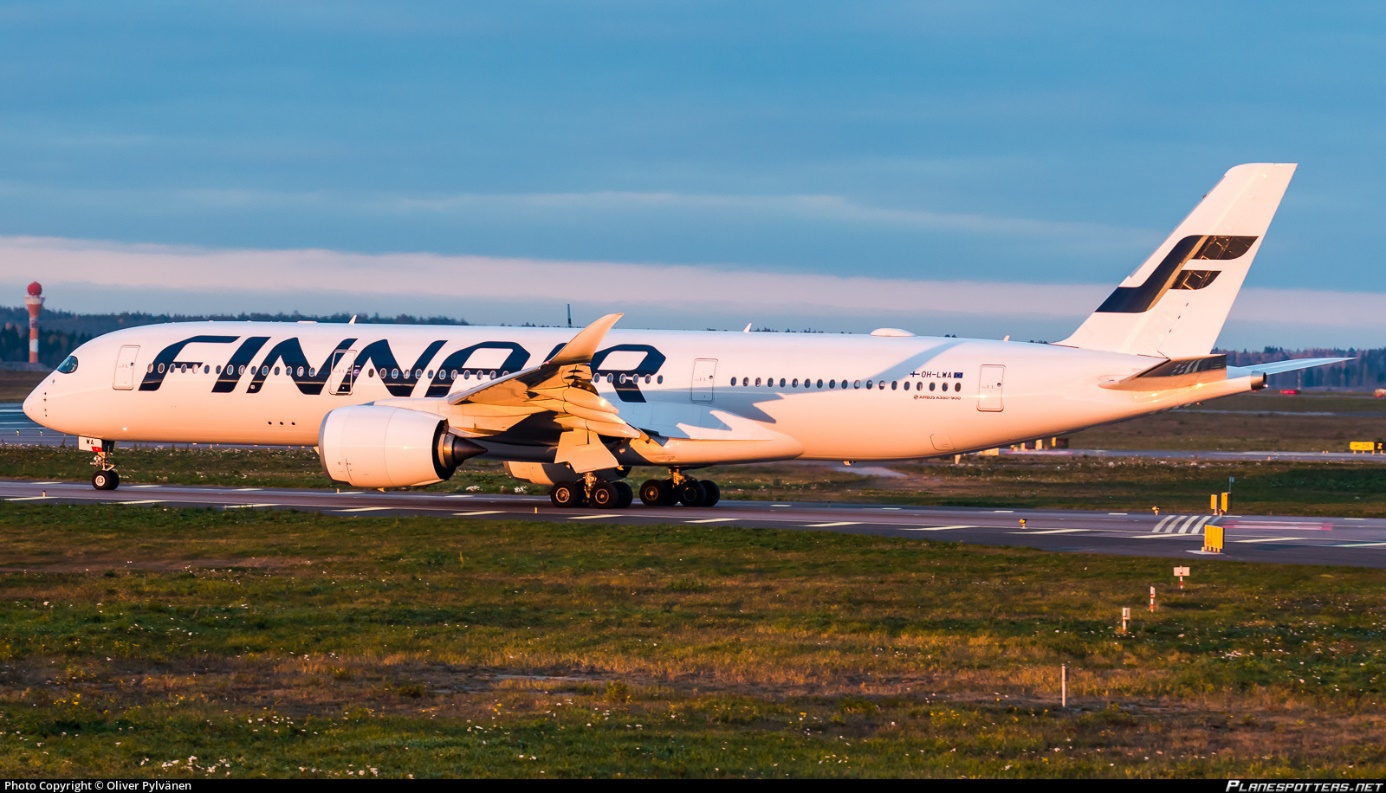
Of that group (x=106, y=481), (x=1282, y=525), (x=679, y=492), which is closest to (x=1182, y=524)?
(x=1282, y=525)

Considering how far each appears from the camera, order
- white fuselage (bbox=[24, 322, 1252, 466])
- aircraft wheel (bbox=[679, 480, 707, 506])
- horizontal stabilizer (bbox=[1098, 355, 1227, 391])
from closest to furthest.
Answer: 1. horizontal stabilizer (bbox=[1098, 355, 1227, 391])
2. white fuselage (bbox=[24, 322, 1252, 466])
3. aircraft wheel (bbox=[679, 480, 707, 506])

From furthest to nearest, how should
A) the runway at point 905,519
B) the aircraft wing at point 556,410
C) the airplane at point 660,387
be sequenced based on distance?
the airplane at point 660,387 < the aircraft wing at point 556,410 < the runway at point 905,519

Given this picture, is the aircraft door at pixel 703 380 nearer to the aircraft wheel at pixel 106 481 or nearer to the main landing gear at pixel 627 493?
the main landing gear at pixel 627 493

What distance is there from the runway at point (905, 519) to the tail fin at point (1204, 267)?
4.60m

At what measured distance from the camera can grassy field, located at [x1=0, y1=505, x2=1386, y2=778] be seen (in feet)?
42.0

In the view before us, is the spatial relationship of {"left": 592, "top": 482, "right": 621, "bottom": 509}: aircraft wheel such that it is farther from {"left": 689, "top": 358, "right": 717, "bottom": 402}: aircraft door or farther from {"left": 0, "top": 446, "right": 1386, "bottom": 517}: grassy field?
{"left": 0, "top": 446, "right": 1386, "bottom": 517}: grassy field

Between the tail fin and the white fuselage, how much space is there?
1051mm

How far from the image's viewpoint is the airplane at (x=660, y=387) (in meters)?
35.2

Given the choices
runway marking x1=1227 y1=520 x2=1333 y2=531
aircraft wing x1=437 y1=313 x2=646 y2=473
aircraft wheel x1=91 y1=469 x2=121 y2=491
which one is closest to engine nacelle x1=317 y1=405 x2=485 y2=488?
aircraft wing x1=437 y1=313 x2=646 y2=473

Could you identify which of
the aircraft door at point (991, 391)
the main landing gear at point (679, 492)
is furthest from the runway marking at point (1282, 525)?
the main landing gear at point (679, 492)

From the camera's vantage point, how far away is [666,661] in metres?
17.6

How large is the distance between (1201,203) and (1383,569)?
12140mm

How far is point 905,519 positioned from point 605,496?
7478 millimetres

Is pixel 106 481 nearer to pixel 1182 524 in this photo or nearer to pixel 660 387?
pixel 660 387
